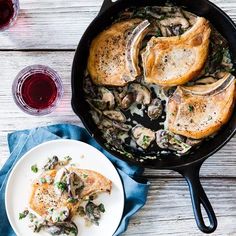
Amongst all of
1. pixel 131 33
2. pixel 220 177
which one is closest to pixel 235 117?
pixel 220 177

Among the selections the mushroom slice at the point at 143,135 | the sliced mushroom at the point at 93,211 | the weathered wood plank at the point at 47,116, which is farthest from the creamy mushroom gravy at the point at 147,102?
the sliced mushroom at the point at 93,211

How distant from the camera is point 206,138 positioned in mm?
2066

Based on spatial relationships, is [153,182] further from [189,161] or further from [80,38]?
[80,38]

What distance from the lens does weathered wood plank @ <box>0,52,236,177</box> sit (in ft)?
6.99

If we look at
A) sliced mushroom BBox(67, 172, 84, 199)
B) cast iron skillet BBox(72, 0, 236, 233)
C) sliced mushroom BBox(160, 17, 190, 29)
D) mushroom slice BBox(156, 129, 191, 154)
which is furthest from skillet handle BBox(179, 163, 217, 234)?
sliced mushroom BBox(160, 17, 190, 29)

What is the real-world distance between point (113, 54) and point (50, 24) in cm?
26

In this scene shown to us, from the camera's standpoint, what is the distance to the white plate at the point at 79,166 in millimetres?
2092

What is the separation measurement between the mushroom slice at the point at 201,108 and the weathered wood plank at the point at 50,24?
0.40 m

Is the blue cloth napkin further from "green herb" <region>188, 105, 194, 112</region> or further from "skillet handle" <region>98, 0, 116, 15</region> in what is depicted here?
"skillet handle" <region>98, 0, 116, 15</region>

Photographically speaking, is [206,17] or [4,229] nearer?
[206,17]

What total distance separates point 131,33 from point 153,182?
1.69ft

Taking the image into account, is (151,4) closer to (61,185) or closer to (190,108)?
(190,108)

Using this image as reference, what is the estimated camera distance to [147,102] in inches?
80.1

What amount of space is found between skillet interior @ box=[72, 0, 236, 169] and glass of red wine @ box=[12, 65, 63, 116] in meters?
0.10
